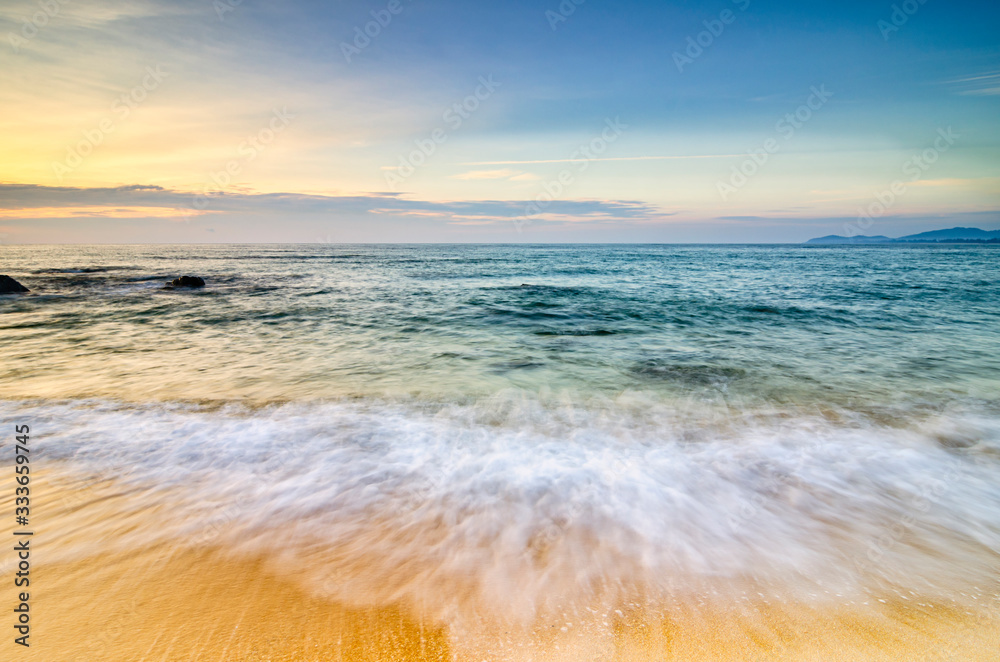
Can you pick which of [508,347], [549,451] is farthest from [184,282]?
[549,451]

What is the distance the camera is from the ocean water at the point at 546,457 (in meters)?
2.97

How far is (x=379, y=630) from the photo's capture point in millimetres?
2453

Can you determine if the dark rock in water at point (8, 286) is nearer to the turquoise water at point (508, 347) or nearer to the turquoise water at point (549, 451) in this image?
the turquoise water at point (508, 347)

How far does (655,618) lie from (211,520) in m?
3.41

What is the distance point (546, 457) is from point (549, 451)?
169 mm

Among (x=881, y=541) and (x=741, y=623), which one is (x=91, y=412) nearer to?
(x=741, y=623)

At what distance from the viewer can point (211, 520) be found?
3.57 meters

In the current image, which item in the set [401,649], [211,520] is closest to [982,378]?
[401,649]

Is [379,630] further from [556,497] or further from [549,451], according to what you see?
[549,451]

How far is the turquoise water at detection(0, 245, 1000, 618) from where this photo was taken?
3.07 metres

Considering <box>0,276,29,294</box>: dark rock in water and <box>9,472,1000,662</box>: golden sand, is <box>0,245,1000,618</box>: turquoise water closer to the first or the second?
<box>9,472,1000,662</box>: golden sand

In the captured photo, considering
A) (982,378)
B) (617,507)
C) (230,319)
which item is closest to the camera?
(617,507)

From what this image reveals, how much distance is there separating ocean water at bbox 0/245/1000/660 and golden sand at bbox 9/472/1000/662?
0.41 ft

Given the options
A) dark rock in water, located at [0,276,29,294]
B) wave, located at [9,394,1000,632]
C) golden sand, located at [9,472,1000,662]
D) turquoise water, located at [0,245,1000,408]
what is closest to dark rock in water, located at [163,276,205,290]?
turquoise water, located at [0,245,1000,408]
